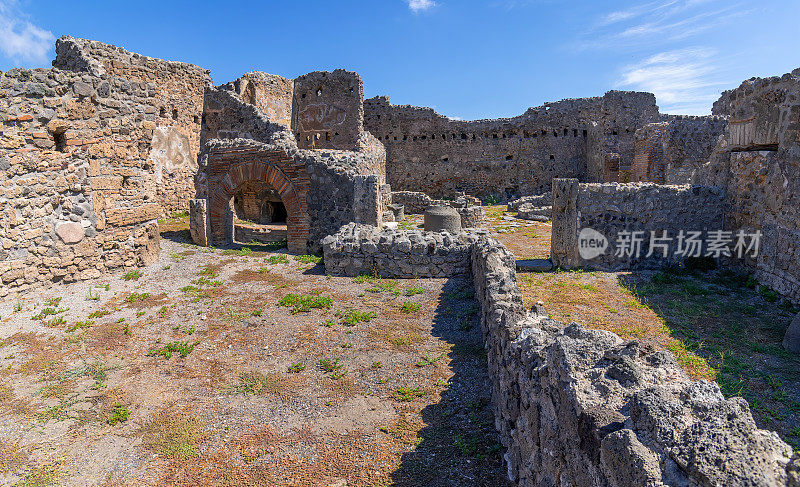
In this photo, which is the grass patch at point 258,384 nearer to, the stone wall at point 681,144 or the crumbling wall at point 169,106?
the crumbling wall at point 169,106

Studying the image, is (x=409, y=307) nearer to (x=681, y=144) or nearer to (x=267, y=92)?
(x=681, y=144)

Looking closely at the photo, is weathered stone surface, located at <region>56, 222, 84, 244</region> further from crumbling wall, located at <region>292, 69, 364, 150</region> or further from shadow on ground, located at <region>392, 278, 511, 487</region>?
crumbling wall, located at <region>292, 69, 364, 150</region>

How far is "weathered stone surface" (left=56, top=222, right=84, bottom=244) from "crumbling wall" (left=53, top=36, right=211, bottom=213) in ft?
26.3

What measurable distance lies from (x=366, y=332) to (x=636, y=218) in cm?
743

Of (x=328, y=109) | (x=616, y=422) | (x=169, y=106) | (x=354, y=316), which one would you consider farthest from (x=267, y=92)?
(x=616, y=422)

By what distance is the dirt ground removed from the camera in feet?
11.6

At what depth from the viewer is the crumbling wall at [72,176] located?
6.87 meters

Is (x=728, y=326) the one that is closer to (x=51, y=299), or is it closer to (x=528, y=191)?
(x=51, y=299)

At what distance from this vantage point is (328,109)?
2100 centimetres

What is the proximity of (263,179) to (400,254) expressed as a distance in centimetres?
517

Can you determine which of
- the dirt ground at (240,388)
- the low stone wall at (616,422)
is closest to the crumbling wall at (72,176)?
the dirt ground at (240,388)

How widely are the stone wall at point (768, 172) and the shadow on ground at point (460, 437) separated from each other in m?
6.66

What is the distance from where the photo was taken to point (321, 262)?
34.3 feet

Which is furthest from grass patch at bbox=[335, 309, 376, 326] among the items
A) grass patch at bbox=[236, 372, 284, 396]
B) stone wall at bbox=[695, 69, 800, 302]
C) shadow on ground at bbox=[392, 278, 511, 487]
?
stone wall at bbox=[695, 69, 800, 302]
